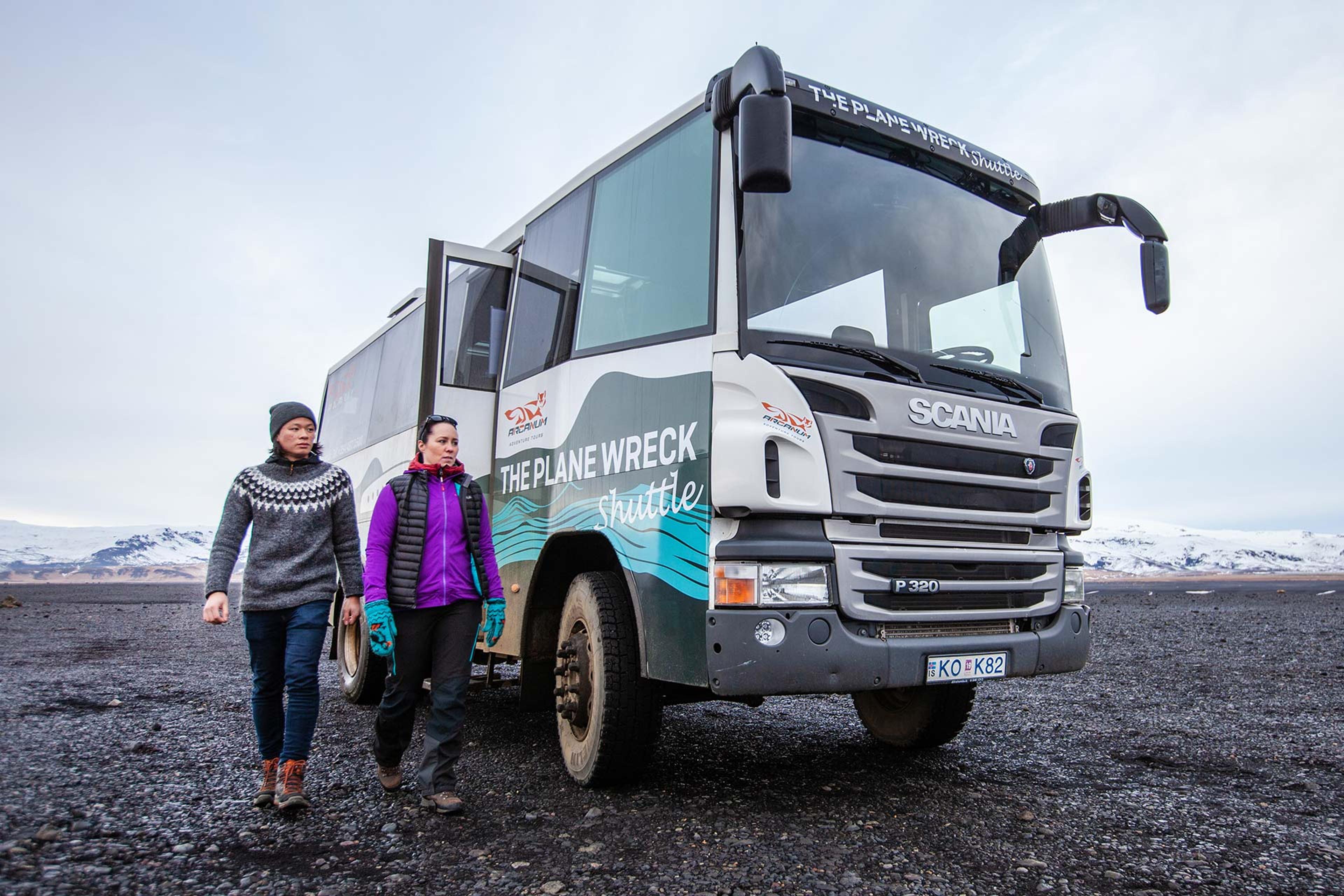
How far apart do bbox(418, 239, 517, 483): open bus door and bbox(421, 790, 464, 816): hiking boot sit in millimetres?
2164

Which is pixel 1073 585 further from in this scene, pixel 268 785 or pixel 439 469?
pixel 268 785

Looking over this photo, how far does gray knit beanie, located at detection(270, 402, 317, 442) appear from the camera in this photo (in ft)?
14.5

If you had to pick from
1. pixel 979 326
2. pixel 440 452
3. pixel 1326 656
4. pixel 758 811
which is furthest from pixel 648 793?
pixel 1326 656

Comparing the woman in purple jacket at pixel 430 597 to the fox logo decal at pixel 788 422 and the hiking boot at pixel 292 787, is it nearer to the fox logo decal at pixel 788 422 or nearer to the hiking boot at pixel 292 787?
the hiking boot at pixel 292 787

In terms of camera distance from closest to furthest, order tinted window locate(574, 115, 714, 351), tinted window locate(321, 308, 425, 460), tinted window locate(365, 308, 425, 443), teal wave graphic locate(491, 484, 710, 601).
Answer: teal wave graphic locate(491, 484, 710, 601), tinted window locate(574, 115, 714, 351), tinted window locate(365, 308, 425, 443), tinted window locate(321, 308, 425, 460)

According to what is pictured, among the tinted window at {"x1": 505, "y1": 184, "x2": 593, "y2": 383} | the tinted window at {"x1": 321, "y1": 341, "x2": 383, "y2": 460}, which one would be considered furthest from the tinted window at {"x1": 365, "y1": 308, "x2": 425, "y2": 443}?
the tinted window at {"x1": 505, "y1": 184, "x2": 593, "y2": 383}

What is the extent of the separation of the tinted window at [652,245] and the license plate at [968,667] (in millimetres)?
1791

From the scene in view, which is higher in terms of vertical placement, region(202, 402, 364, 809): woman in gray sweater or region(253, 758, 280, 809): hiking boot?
region(202, 402, 364, 809): woman in gray sweater

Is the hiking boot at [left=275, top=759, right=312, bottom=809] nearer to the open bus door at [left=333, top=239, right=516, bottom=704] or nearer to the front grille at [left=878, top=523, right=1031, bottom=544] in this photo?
the open bus door at [left=333, top=239, right=516, bottom=704]

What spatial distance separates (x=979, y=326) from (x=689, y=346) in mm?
1639

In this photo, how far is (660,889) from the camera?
3.16m

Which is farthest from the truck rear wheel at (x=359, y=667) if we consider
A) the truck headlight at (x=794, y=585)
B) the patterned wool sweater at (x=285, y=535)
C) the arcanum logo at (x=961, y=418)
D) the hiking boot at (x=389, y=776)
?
the arcanum logo at (x=961, y=418)

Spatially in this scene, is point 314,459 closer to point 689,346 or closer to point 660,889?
point 689,346

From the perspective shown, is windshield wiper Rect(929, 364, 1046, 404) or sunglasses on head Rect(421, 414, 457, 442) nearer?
windshield wiper Rect(929, 364, 1046, 404)
